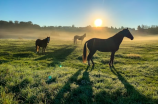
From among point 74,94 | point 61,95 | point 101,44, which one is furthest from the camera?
point 101,44

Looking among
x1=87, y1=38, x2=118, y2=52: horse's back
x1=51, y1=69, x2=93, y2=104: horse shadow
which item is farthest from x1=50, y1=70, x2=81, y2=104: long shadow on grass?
x1=87, y1=38, x2=118, y2=52: horse's back

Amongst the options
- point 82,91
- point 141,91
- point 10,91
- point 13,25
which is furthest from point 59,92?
point 13,25

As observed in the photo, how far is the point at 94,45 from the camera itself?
10.5 m

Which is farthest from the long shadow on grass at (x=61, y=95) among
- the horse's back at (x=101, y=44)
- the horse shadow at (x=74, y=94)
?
the horse's back at (x=101, y=44)

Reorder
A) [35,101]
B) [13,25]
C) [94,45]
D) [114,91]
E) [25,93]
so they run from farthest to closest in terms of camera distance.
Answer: [13,25] < [94,45] < [114,91] < [25,93] < [35,101]

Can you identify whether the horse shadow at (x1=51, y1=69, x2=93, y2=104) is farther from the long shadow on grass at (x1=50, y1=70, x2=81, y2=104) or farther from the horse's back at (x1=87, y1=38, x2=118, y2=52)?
the horse's back at (x1=87, y1=38, x2=118, y2=52)

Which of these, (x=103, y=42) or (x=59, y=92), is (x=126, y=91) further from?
(x=103, y=42)

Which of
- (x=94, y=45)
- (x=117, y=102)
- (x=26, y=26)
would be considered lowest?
(x=117, y=102)

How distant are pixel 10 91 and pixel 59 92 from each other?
217 centimetres

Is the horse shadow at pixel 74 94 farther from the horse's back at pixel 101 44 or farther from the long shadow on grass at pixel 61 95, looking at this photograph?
the horse's back at pixel 101 44

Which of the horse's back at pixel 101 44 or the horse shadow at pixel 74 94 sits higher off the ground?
the horse's back at pixel 101 44

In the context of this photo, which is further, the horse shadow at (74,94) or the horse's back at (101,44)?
the horse's back at (101,44)

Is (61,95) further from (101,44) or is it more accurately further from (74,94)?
(101,44)

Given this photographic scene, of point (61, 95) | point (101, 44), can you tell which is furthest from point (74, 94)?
point (101, 44)
